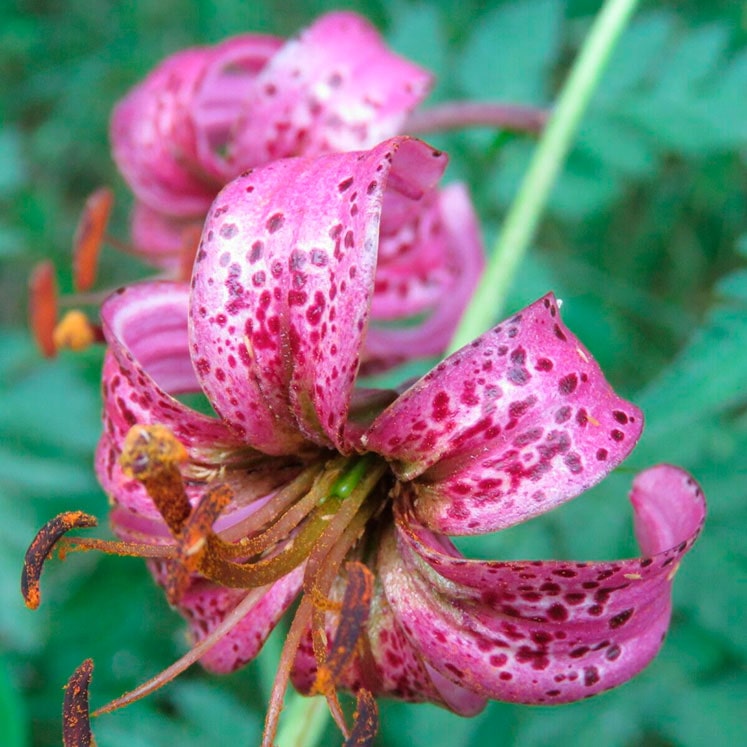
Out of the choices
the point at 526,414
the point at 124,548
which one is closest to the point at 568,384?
the point at 526,414

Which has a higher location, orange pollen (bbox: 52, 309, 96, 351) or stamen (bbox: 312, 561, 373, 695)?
stamen (bbox: 312, 561, 373, 695)

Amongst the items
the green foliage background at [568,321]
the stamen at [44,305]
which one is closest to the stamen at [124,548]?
the green foliage background at [568,321]

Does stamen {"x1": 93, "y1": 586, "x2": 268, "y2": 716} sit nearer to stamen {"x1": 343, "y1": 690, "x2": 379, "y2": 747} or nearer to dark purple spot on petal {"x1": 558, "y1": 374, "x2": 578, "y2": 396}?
stamen {"x1": 343, "y1": 690, "x2": 379, "y2": 747}

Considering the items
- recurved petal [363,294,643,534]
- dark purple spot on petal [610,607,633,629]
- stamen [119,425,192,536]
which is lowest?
dark purple spot on petal [610,607,633,629]

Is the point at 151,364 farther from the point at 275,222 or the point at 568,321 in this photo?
the point at 568,321

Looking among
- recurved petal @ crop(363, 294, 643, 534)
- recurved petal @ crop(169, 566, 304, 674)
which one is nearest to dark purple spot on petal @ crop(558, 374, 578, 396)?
recurved petal @ crop(363, 294, 643, 534)

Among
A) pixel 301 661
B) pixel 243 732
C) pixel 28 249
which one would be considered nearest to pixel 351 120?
pixel 301 661
